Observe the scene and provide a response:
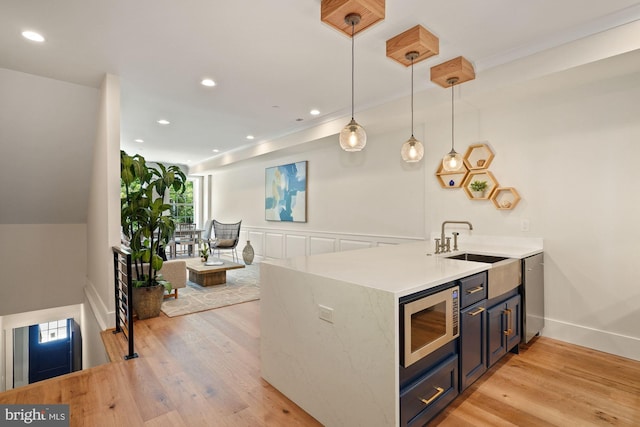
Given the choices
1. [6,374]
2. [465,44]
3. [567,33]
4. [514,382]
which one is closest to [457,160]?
[465,44]

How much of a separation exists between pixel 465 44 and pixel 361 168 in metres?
2.53

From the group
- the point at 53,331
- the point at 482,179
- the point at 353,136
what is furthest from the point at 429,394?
the point at 53,331

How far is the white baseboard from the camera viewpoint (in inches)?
106

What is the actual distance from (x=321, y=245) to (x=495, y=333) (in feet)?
12.1

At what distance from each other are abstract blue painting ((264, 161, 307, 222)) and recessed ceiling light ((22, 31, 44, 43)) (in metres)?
4.08

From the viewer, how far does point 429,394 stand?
172 cm

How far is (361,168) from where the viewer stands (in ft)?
16.7

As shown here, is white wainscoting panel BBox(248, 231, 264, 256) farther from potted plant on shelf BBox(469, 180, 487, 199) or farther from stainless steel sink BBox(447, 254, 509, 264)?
stainless steel sink BBox(447, 254, 509, 264)

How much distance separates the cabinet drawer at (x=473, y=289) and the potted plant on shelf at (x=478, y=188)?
5.36ft

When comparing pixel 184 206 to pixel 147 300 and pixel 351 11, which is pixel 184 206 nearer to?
pixel 147 300

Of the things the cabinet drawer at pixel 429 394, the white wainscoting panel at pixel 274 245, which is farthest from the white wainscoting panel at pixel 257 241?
the cabinet drawer at pixel 429 394

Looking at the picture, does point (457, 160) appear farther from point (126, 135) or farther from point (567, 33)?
point (126, 135)

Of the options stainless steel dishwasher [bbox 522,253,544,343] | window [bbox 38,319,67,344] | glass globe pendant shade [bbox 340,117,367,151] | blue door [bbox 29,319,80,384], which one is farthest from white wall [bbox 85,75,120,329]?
window [bbox 38,319,67,344]

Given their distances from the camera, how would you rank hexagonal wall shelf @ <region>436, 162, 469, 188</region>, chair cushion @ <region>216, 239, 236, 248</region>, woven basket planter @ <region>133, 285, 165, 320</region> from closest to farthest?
woven basket planter @ <region>133, 285, 165, 320</region> → hexagonal wall shelf @ <region>436, 162, 469, 188</region> → chair cushion @ <region>216, 239, 236, 248</region>
